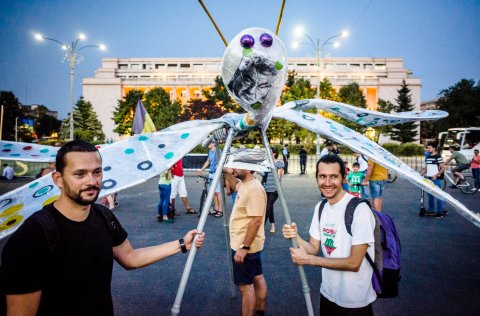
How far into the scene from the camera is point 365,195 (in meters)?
7.04

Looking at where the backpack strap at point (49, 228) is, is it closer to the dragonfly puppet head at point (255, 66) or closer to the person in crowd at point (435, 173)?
the dragonfly puppet head at point (255, 66)

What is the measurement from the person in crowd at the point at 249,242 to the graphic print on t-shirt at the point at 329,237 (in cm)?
86

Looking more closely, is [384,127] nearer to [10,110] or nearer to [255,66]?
[255,66]

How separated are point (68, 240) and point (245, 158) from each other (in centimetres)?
202

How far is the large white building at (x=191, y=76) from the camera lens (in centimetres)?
5906

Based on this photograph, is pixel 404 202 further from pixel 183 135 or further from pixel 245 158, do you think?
pixel 183 135

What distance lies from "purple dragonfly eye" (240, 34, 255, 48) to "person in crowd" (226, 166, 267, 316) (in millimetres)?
1710

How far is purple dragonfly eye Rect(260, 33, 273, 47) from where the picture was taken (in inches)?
66.3

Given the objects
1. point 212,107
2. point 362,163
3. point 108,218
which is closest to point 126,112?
point 212,107

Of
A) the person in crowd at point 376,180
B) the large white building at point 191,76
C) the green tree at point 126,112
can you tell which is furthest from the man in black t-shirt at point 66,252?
the large white building at point 191,76

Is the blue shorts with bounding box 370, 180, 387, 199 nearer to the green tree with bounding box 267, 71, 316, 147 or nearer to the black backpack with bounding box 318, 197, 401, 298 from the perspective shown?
the black backpack with bounding box 318, 197, 401, 298

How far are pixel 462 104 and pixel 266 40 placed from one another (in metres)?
54.2

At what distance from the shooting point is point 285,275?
429cm

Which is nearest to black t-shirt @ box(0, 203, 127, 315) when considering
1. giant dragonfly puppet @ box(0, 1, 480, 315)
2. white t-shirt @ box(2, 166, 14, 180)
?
giant dragonfly puppet @ box(0, 1, 480, 315)
